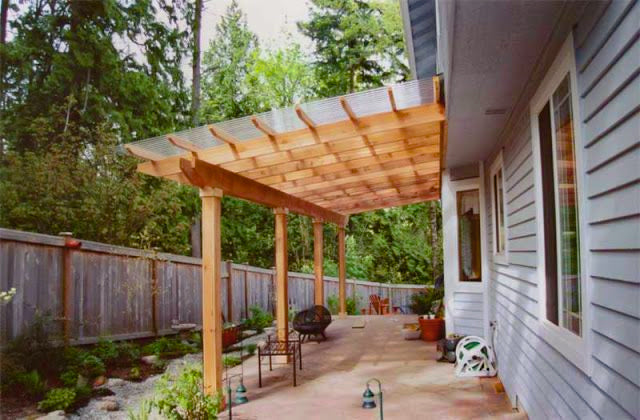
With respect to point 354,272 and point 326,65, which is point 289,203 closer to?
point 354,272

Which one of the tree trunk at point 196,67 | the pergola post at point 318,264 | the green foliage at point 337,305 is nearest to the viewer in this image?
the pergola post at point 318,264

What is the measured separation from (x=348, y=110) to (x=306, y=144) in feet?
2.23

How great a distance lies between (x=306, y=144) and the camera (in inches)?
203

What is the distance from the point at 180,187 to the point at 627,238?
1106 centimetres

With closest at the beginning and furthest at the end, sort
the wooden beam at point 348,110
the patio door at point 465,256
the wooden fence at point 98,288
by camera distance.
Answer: the wooden beam at point 348,110 → the wooden fence at point 98,288 → the patio door at point 465,256

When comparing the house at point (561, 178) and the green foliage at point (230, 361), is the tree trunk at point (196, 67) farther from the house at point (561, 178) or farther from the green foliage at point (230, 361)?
the house at point (561, 178)

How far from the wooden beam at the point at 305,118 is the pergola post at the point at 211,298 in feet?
3.76

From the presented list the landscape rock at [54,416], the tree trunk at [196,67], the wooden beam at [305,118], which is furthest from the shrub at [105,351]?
the tree trunk at [196,67]

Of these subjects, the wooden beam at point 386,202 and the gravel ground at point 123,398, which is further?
the wooden beam at point 386,202

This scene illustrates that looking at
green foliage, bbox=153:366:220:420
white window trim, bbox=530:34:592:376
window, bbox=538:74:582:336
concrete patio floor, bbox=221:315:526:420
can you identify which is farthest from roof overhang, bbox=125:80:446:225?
concrete patio floor, bbox=221:315:526:420

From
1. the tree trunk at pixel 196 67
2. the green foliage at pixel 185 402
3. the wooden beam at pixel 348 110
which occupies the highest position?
the tree trunk at pixel 196 67

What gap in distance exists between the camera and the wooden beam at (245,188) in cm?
512

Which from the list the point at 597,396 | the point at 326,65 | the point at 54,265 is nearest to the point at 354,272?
the point at 326,65

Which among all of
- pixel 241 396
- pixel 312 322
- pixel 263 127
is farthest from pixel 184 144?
pixel 312 322
